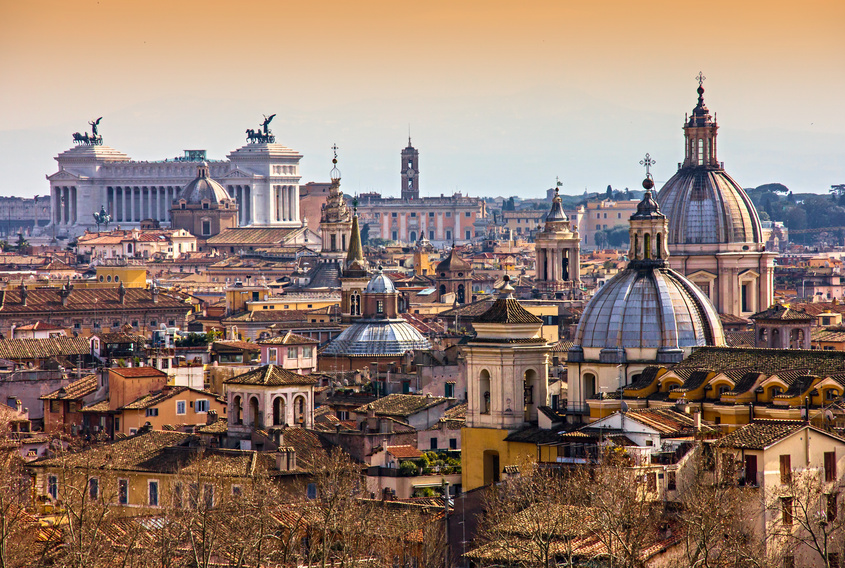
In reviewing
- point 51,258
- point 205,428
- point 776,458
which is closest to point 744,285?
point 205,428

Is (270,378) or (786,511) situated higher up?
(270,378)

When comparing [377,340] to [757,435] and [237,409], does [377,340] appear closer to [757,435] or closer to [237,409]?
[237,409]

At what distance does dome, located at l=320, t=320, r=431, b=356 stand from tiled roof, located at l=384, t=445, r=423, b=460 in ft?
88.8

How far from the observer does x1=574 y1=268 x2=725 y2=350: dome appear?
148 ft

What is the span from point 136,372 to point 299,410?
7700 millimetres

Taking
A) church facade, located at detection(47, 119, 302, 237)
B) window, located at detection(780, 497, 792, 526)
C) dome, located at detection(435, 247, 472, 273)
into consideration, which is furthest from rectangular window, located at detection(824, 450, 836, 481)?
church facade, located at detection(47, 119, 302, 237)

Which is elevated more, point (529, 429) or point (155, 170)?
point (155, 170)

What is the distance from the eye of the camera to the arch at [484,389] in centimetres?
4281

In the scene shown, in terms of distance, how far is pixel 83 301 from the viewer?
8888 centimetres

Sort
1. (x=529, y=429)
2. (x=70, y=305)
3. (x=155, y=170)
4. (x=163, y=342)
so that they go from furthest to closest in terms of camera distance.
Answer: (x=155, y=170), (x=70, y=305), (x=163, y=342), (x=529, y=429)

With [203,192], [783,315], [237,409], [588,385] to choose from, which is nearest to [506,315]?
[588,385]

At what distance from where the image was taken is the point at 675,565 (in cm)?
3142

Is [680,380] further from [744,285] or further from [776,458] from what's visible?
[744,285]

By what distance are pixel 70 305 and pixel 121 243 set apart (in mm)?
59508
